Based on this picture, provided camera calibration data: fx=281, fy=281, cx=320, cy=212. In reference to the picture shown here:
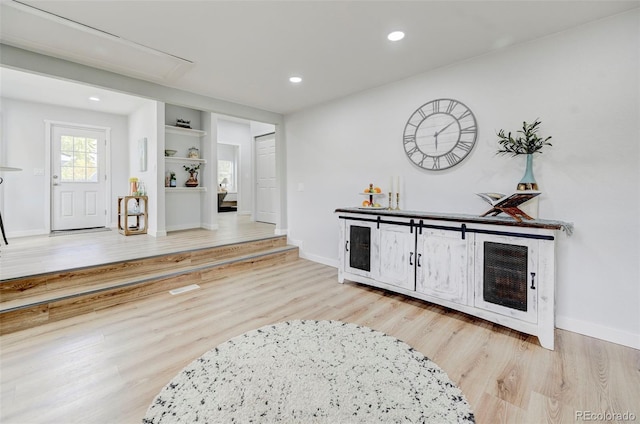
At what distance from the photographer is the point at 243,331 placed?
2346 mm

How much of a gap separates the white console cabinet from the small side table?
408 cm

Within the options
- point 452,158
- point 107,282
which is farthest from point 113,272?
point 452,158

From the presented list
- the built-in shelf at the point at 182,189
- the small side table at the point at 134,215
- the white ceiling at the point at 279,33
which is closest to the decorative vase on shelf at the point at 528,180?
the white ceiling at the point at 279,33

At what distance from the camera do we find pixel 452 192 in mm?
2988

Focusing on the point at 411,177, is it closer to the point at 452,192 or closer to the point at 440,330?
the point at 452,192

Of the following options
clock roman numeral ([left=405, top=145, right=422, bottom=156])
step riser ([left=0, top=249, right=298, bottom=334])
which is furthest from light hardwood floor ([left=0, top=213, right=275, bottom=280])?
clock roman numeral ([left=405, top=145, right=422, bottom=156])

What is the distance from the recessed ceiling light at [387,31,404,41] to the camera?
2387 mm

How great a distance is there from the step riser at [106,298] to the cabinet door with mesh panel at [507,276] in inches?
116

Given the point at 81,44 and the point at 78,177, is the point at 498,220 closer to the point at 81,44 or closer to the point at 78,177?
the point at 81,44

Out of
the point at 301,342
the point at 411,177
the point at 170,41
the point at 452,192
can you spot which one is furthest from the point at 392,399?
the point at 170,41

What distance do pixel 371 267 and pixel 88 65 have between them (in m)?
3.71

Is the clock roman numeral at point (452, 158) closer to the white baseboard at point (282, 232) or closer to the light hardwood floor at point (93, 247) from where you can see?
the white baseboard at point (282, 232)

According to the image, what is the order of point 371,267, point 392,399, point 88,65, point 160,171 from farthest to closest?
1. point 160,171
2. point 371,267
3. point 88,65
4. point 392,399

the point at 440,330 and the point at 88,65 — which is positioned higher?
the point at 88,65
